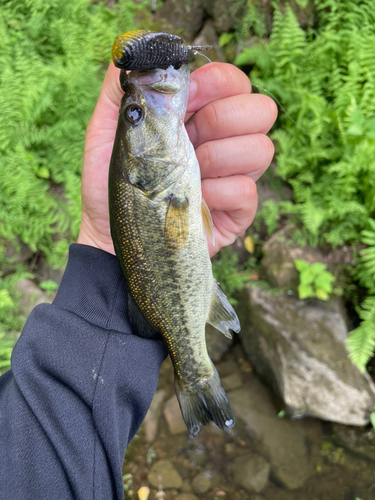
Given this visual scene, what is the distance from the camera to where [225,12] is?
473cm

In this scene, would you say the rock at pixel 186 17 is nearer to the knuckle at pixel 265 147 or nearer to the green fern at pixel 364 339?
the knuckle at pixel 265 147

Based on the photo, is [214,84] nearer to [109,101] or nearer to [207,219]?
[109,101]

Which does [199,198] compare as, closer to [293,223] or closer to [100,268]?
[100,268]

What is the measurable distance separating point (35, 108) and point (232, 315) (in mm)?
3557

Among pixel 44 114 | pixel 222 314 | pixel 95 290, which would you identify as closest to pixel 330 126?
pixel 222 314

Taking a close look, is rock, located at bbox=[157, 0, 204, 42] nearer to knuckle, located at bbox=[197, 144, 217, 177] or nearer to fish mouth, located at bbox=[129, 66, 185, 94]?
knuckle, located at bbox=[197, 144, 217, 177]

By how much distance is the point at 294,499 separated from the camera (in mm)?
3393

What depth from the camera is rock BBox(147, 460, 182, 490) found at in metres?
3.53

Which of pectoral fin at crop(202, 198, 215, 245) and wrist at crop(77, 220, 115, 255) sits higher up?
pectoral fin at crop(202, 198, 215, 245)

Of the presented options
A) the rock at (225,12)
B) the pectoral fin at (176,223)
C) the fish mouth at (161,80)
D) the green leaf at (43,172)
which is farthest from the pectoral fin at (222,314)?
the rock at (225,12)

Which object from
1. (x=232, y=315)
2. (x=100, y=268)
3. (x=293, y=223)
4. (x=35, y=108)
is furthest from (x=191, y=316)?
(x=35, y=108)

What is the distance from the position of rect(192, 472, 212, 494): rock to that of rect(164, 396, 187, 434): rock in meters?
0.50

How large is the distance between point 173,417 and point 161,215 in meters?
3.13

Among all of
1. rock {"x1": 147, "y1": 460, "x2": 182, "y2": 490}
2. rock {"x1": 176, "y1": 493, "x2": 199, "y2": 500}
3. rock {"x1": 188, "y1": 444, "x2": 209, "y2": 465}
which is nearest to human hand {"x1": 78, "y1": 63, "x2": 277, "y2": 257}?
rock {"x1": 188, "y1": 444, "x2": 209, "y2": 465}
